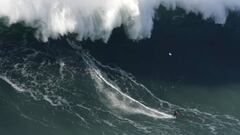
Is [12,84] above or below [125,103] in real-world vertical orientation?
below

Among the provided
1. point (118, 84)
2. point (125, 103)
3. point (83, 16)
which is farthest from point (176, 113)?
point (83, 16)

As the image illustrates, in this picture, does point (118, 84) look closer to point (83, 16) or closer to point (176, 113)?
point (176, 113)

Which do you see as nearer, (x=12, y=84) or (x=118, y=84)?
(x=12, y=84)

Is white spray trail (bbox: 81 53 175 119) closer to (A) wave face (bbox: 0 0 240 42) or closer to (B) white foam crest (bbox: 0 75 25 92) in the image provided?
(A) wave face (bbox: 0 0 240 42)

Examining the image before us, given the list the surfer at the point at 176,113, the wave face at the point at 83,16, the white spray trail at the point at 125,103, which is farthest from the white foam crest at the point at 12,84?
the surfer at the point at 176,113

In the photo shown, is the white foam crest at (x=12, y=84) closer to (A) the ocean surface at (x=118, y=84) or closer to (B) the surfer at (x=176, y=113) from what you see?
(A) the ocean surface at (x=118, y=84)
